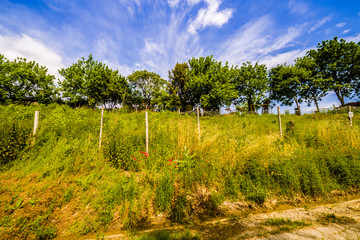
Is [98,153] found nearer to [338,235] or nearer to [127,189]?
[127,189]

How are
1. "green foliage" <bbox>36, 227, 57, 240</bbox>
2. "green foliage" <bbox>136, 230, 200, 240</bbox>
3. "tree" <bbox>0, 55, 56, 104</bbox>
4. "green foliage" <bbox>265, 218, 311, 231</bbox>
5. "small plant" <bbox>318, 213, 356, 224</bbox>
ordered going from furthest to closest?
"tree" <bbox>0, 55, 56, 104</bbox>, "small plant" <bbox>318, 213, 356, 224</bbox>, "green foliage" <bbox>265, 218, 311, 231</bbox>, "green foliage" <bbox>36, 227, 57, 240</bbox>, "green foliage" <bbox>136, 230, 200, 240</bbox>

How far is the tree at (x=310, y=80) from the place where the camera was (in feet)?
85.9

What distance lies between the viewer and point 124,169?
4.38m

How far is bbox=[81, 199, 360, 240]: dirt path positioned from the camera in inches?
99.5

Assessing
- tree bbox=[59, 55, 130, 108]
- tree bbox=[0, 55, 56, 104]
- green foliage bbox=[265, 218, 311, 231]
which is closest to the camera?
green foliage bbox=[265, 218, 311, 231]

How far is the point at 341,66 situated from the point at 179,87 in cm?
3070

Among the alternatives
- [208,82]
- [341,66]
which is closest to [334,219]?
[208,82]

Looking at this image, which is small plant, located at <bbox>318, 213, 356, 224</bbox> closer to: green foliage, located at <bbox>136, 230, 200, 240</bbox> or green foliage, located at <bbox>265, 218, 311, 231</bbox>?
green foliage, located at <bbox>265, 218, 311, 231</bbox>

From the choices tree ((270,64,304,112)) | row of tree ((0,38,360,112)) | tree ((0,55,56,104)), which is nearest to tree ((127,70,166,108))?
row of tree ((0,38,360,112))

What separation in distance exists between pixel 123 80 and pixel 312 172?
32011mm

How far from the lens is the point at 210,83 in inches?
949

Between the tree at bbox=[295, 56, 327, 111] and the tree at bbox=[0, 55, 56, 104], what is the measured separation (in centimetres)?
4869

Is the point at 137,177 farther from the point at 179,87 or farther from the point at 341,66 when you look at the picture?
the point at 341,66

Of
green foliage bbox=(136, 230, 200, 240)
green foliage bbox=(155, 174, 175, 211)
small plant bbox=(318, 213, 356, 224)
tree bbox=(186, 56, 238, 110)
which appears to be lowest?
small plant bbox=(318, 213, 356, 224)
